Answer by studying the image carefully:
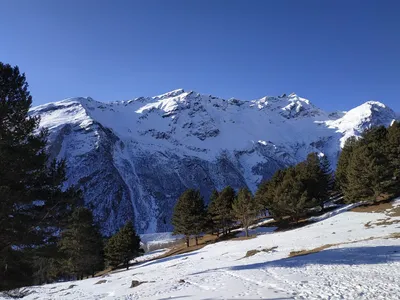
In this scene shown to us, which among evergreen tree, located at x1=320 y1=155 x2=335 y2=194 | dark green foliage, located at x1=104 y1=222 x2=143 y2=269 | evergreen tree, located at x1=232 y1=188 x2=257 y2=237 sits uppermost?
evergreen tree, located at x1=320 y1=155 x2=335 y2=194

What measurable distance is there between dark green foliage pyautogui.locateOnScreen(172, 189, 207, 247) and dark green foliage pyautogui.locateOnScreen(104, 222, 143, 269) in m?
9.40

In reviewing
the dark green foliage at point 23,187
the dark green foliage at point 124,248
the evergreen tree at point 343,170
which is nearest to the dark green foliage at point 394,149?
the evergreen tree at point 343,170

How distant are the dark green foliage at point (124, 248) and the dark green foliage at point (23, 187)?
3168cm

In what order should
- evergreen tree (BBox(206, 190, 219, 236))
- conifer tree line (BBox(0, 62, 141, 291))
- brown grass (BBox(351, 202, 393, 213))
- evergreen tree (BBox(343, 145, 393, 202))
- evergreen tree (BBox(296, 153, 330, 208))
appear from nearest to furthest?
conifer tree line (BBox(0, 62, 141, 291)) → brown grass (BBox(351, 202, 393, 213)) → evergreen tree (BBox(343, 145, 393, 202)) → evergreen tree (BBox(296, 153, 330, 208)) → evergreen tree (BBox(206, 190, 219, 236))

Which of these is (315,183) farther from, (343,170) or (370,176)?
(370,176)

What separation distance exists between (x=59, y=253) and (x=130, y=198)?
178 metres

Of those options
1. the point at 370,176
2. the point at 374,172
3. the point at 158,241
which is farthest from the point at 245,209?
the point at 158,241

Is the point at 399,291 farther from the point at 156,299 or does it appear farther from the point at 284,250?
the point at 284,250

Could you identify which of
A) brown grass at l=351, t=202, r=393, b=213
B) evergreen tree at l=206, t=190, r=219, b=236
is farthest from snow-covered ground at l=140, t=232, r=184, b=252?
brown grass at l=351, t=202, r=393, b=213

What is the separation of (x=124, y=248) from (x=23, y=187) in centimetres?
3473

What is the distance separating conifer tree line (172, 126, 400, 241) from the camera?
47.5 meters

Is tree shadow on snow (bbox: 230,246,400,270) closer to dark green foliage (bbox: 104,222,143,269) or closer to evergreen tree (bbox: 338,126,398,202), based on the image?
evergreen tree (bbox: 338,126,398,202)

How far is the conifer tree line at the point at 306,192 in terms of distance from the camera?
4750cm

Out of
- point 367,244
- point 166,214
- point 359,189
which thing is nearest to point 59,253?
point 367,244
